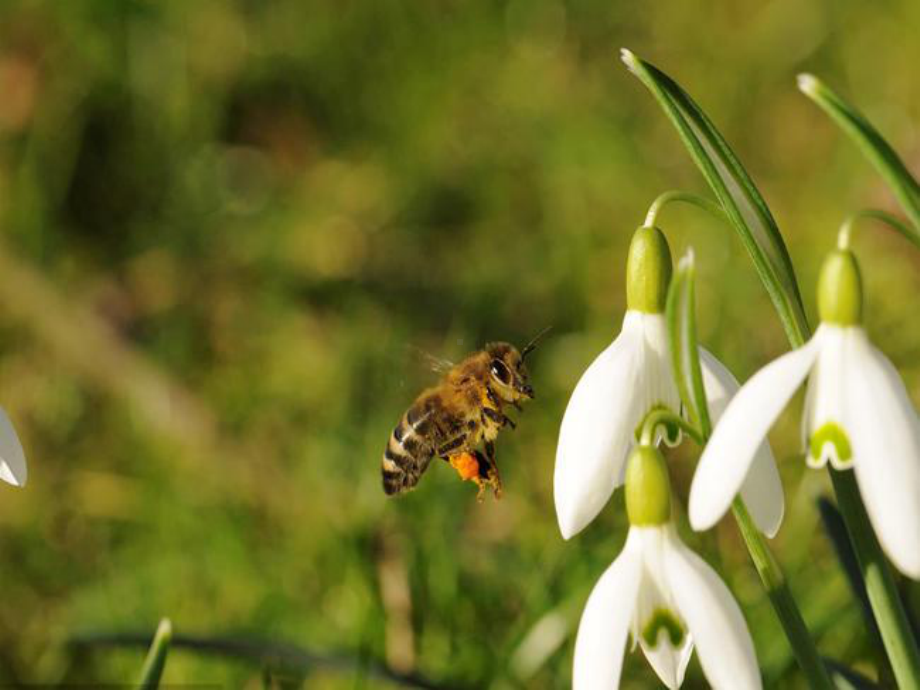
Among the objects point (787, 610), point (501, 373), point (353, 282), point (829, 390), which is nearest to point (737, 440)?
point (829, 390)

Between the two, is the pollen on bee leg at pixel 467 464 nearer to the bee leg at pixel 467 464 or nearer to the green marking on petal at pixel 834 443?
the bee leg at pixel 467 464

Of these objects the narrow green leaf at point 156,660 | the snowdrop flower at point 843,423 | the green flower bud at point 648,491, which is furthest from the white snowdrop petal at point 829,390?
the narrow green leaf at point 156,660

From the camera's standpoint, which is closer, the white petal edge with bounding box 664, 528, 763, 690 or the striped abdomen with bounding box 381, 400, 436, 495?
the white petal edge with bounding box 664, 528, 763, 690

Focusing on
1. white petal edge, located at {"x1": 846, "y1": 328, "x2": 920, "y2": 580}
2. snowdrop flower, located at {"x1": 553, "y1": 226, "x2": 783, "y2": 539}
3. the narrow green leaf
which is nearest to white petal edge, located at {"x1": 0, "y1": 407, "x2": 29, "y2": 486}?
the narrow green leaf

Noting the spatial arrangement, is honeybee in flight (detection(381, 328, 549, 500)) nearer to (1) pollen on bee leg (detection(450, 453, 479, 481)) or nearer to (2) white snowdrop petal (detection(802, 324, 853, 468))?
(1) pollen on bee leg (detection(450, 453, 479, 481))

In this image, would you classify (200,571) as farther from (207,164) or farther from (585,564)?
(207,164)

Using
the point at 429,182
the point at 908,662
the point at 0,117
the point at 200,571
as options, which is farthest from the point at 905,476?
the point at 0,117
